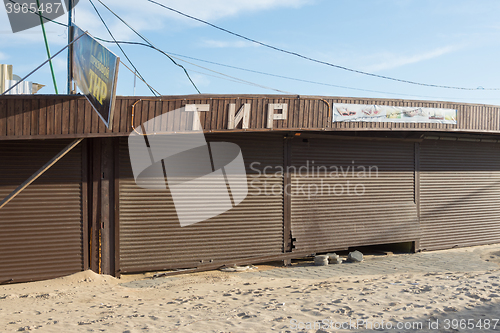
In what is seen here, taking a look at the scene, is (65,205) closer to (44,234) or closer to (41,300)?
(44,234)

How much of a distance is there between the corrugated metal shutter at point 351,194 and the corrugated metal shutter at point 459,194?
0.71 metres

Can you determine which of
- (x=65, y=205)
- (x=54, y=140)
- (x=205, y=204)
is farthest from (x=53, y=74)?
(x=205, y=204)

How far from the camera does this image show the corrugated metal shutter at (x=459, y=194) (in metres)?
12.6

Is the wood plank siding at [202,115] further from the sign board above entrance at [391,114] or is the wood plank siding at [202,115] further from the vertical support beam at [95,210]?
the vertical support beam at [95,210]

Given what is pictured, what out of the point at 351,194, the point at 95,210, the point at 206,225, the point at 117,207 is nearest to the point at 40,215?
the point at 95,210

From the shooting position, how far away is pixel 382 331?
17.0ft

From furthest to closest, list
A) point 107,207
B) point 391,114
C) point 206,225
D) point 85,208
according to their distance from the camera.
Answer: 1. point 391,114
2. point 206,225
3. point 107,207
4. point 85,208

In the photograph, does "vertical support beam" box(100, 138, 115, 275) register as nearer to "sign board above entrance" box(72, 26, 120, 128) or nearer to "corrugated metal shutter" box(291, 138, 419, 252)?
"sign board above entrance" box(72, 26, 120, 128)

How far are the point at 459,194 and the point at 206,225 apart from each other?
9009mm

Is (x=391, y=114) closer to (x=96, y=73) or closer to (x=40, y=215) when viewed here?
(x=96, y=73)

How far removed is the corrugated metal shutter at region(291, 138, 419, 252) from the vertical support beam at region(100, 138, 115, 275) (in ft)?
15.7

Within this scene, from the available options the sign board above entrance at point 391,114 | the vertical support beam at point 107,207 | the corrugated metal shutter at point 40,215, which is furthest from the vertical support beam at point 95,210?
the sign board above entrance at point 391,114

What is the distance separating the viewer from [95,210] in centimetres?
877

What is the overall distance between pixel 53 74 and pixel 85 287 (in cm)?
738
